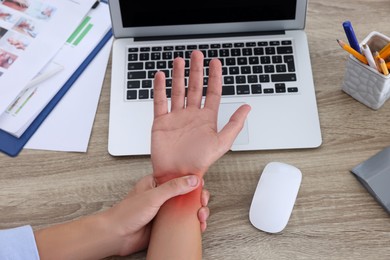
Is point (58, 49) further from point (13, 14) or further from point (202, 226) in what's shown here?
point (202, 226)

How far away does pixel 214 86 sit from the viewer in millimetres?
847

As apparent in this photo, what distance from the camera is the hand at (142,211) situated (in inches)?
30.9

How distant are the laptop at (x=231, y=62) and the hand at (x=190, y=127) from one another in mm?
73

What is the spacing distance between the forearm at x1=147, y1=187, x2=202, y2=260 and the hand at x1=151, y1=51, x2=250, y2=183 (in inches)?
1.7

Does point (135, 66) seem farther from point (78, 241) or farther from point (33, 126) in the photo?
point (78, 241)

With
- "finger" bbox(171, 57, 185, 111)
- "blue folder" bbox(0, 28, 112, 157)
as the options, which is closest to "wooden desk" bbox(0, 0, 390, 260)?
"blue folder" bbox(0, 28, 112, 157)

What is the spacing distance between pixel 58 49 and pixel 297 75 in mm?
459

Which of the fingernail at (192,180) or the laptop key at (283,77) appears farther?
the laptop key at (283,77)

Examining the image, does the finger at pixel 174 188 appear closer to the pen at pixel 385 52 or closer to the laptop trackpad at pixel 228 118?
the laptop trackpad at pixel 228 118

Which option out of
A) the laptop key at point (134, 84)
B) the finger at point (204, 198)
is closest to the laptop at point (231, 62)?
the laptop key at point (134, 84)

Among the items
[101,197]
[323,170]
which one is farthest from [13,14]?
[323,170]

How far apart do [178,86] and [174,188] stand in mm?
171

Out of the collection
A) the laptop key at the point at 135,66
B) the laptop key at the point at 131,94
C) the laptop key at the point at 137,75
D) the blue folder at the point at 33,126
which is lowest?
the blue folder at the point at 33,126

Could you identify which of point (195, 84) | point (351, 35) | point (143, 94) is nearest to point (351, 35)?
point (351, 35)
